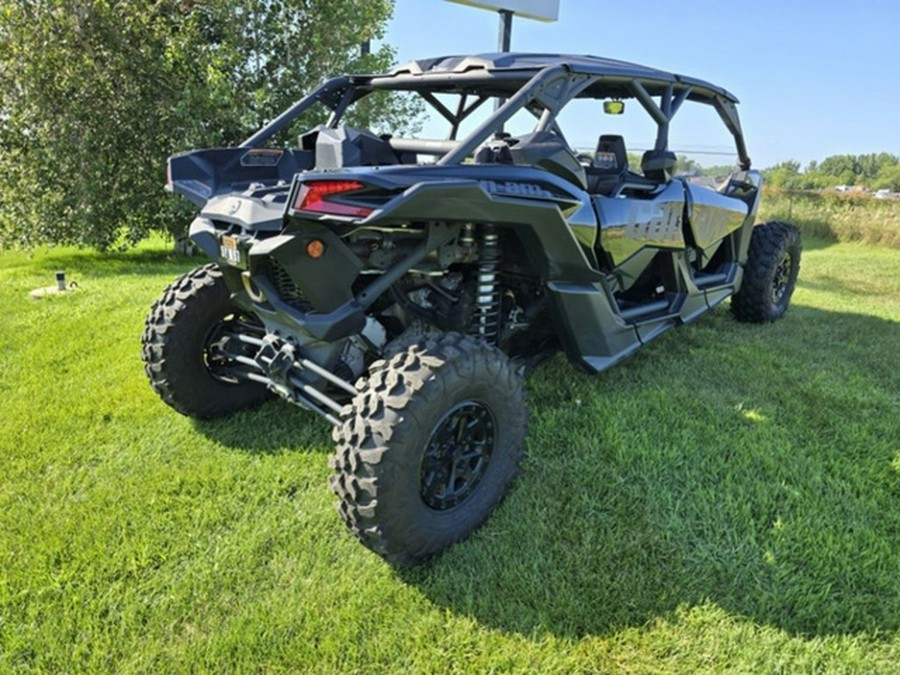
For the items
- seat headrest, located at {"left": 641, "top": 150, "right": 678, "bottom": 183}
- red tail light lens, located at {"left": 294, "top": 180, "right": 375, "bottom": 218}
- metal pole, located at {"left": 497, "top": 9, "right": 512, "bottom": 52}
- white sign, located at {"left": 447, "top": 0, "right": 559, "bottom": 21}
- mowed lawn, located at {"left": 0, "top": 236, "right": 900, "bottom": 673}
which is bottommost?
mowed lawn, located at {"left": 0, "top": 236, "right": 900, "bottom": 673}

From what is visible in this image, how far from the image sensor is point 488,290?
2.81 meters

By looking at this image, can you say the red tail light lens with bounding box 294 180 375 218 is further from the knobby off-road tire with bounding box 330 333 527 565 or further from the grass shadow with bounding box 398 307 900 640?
the grass shadow with bounding box 398 307 900 640

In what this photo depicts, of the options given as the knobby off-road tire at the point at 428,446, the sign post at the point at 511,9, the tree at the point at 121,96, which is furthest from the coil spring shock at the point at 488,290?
the tree at the point at 121,96

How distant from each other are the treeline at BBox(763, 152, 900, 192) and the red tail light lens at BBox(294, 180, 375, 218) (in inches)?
676

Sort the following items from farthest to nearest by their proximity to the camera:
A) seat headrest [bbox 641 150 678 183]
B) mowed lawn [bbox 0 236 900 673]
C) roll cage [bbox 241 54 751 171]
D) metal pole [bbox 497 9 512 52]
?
metal pole [bbox 497 9 512 52] < seat headrest [bbox 641 150 678 183] < roll cage [bbox 241 54 751 171] < mowed lawn [bbox 0 236 900 673]

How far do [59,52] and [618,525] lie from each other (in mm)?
9095

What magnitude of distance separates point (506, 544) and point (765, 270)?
3.85 m

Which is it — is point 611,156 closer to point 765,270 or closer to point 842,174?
point 765,270

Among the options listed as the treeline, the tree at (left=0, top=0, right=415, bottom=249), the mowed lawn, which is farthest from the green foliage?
the tree at (left=0, top=0, right=415, bottom=249)

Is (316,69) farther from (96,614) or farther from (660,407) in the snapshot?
(96,614)

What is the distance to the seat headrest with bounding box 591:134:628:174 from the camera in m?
3.85

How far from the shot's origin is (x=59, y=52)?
795 cm

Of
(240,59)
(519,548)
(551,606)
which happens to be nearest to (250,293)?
(519,548)

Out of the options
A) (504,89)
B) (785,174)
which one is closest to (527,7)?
(504,89)
